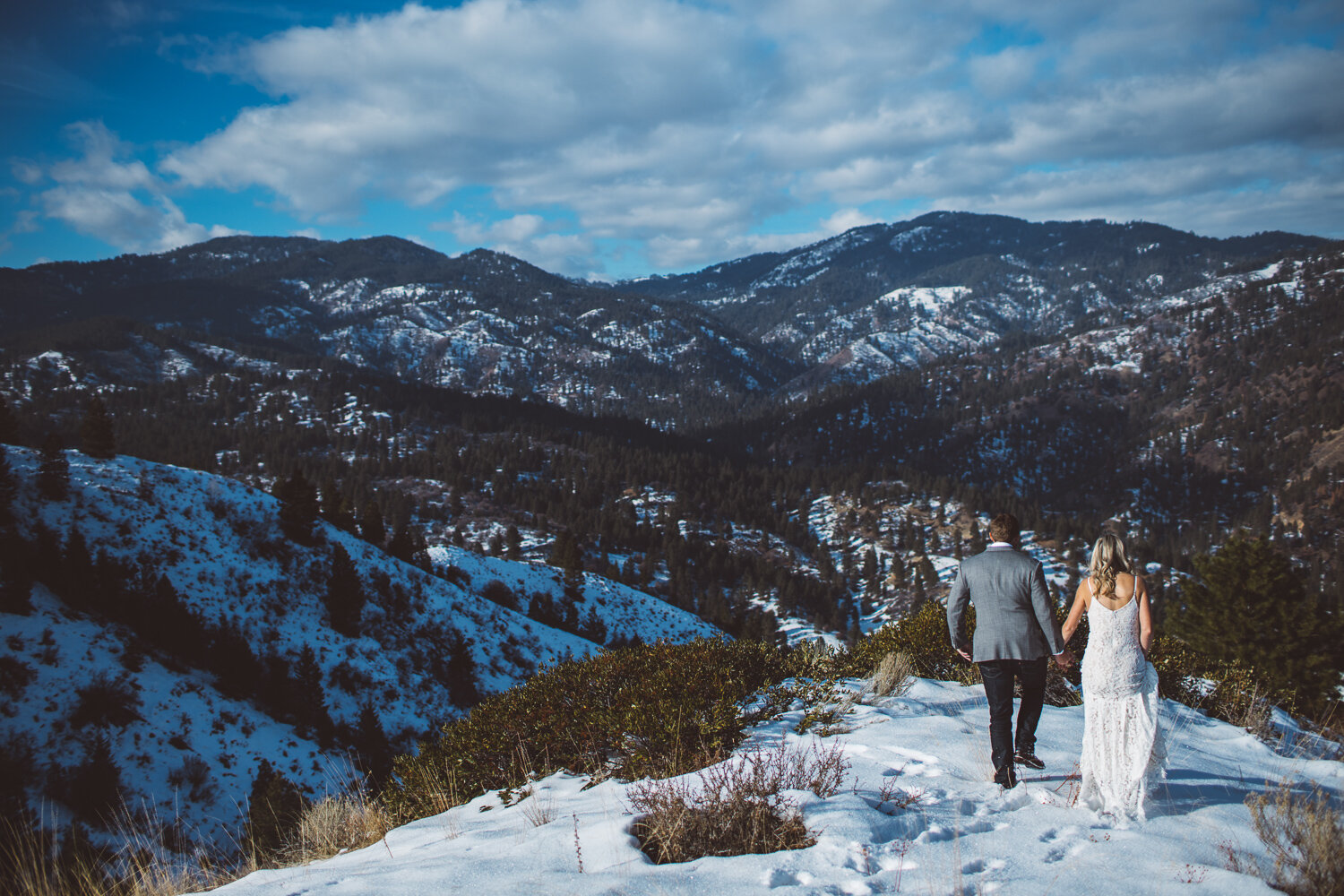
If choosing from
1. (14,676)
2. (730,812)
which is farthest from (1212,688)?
(14,676)

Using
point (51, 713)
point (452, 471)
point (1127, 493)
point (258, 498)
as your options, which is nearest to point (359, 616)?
point (258, 498)

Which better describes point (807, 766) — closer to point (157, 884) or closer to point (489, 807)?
point (489, 807)

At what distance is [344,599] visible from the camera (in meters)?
39.3

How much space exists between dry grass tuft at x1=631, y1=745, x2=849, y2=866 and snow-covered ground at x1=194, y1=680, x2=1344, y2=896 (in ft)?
0.55

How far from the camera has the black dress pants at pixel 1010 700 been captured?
19.7ft

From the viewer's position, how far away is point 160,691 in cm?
2675

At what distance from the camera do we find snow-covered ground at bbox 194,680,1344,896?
4020 mm

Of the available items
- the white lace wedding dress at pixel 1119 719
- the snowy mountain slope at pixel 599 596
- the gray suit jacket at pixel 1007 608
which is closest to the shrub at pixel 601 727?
the gray suit jacket at pixel 1007 608

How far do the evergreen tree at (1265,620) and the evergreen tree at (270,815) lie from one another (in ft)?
84.7

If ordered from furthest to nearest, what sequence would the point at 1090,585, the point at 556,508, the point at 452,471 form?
the point at 452,471 < the point at 556,508 < the point at 1090,585

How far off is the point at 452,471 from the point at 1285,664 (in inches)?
6162

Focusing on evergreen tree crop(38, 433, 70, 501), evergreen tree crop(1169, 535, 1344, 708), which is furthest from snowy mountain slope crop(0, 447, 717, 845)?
evergreen tree crop(1169, 535, 1344, 708)

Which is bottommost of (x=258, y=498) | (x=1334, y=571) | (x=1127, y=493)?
(x=1334, y=571)

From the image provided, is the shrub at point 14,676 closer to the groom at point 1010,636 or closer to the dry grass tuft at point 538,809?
the dry grass tuft at point 538,809
